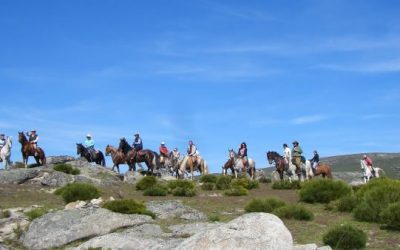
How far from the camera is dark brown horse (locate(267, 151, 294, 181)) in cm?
3881

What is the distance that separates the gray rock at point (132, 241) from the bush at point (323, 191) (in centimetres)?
1229

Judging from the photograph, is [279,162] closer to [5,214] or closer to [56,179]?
[56,179]

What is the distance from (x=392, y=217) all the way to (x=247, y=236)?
27.7 feet

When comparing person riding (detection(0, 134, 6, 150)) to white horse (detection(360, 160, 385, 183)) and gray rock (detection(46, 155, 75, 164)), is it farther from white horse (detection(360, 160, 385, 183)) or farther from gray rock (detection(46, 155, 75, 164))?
white horse (detection(360, 160, 385, 183))

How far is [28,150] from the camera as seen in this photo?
125ft

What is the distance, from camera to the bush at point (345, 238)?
15.1 m

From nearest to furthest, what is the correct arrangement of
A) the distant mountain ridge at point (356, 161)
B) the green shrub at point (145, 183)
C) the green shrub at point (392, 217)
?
the green shrub at point (392, 217) < the green shrub at point (145, 183) < the distant mountain ridge at point (356, 161)

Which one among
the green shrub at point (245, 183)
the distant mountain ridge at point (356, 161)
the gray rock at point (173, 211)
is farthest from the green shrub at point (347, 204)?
the distant mountain ridge at point (356, 161)

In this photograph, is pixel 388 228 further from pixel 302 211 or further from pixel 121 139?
pixel 121 139

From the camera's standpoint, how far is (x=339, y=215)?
71.7ft

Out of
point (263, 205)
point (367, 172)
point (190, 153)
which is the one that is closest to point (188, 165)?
point (190, 153)

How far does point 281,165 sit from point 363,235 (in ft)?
77.1

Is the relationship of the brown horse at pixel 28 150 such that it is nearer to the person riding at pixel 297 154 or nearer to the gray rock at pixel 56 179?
the gray rock at pixel 56 179

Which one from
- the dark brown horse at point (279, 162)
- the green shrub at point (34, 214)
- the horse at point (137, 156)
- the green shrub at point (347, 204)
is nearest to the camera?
the green shrub at point (34, 214)
